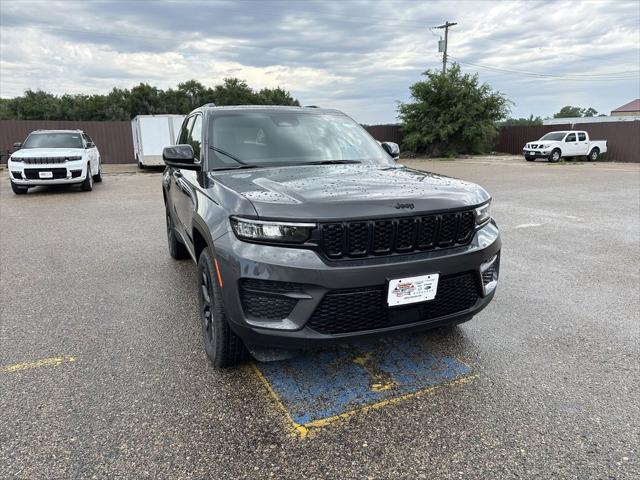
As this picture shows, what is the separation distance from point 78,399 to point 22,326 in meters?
1.41

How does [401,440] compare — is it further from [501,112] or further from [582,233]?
[501,112]

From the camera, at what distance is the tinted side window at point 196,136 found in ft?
11.8

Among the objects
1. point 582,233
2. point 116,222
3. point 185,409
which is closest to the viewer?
point 185,409

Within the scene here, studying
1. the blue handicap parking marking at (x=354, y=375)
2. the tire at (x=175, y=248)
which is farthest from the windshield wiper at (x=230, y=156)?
the tire at (x=175, y=248)

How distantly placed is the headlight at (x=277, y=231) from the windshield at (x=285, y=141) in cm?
113

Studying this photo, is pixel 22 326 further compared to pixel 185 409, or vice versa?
pixel 22 326

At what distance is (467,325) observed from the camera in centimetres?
345

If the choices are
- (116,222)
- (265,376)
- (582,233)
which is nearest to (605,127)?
(582,233)

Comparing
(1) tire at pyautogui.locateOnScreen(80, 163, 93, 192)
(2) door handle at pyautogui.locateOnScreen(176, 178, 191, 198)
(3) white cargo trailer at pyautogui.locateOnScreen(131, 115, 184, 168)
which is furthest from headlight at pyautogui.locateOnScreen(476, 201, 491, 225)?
(3) white cargo trailer at pyautogui.locateOnScreen(131, 115, 184, 168)

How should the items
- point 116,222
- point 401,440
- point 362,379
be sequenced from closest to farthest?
point 401,440 < point 362,379 < point 116,222

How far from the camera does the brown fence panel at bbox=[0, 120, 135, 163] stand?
23156 mm

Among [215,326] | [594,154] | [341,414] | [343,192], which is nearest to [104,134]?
[215,326]

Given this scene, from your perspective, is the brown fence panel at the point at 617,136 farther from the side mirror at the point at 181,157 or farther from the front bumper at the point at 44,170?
the side mirror at the point at 181,157

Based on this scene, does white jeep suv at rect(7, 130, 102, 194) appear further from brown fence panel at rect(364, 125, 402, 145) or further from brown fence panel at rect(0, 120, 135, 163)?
brown fence panel at rect(364, 125, 402, 145)
